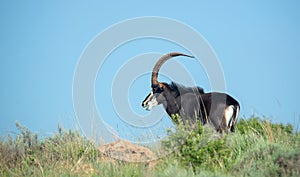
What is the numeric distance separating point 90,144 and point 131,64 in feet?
19.3

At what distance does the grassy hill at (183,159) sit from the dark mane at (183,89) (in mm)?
4472

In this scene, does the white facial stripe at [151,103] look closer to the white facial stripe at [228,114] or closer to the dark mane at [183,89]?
the dark mane at [183,89]

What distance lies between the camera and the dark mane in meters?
15.3

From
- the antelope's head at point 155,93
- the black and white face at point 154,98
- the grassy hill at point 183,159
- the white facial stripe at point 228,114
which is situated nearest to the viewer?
the grassy hill at point 183,159

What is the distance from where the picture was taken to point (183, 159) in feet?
28.2

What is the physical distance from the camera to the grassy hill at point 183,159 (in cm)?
776

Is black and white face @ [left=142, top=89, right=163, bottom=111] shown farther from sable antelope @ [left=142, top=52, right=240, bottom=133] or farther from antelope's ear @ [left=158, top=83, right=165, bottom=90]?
antelope's ear @ [left=158, top=83, right=165, bottom=90]

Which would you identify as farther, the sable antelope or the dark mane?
the dark mane

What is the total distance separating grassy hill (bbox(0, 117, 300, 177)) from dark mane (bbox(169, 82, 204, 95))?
4472 millimetres

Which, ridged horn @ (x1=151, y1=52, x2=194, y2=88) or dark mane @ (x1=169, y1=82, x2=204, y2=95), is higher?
ridged horn @ (x1=151, y1=52, x2=194, y2=88)

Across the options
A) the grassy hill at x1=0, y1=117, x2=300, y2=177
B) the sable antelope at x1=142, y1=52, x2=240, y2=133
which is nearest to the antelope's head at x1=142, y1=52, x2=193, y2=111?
the sable antelope at x1=142, y1=52, x2=240, y2=133

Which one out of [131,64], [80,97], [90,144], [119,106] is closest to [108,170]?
[90,144]

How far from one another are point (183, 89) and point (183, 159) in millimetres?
7289

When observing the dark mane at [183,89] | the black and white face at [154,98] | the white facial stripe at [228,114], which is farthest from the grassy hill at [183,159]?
the black and white face at [154,98]
